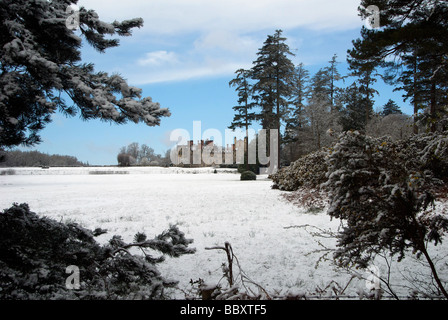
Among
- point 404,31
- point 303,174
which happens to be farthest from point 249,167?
point 404,31

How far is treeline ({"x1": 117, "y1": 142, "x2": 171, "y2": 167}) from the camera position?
39.6m

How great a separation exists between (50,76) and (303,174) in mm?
8793

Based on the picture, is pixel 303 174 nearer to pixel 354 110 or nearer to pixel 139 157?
pixel 354 110

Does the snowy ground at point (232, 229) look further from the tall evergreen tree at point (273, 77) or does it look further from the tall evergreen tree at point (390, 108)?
the tall evergreen tree at point (390, 108)

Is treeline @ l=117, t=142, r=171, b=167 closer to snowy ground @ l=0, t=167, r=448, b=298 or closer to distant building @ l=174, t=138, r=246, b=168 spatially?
distant building @ l=174, t=138, r=246, b=168

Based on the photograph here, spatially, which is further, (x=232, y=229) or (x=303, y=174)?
(x=303, y=174)

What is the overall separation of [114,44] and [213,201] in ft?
21.7

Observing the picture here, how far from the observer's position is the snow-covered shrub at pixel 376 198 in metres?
2.47

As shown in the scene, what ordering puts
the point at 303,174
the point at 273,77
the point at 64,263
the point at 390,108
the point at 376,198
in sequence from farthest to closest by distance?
the point at 390,108 < the point at 273,77 < the point at 303,174 < the point at 64,263 < the point at 376,198

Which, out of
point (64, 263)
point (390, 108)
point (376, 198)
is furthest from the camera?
point (390, 108)

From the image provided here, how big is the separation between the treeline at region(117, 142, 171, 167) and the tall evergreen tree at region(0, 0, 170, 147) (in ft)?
121

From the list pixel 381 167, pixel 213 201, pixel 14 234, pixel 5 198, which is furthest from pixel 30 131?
pixel 5 198

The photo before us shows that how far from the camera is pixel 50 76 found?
2.95 m
